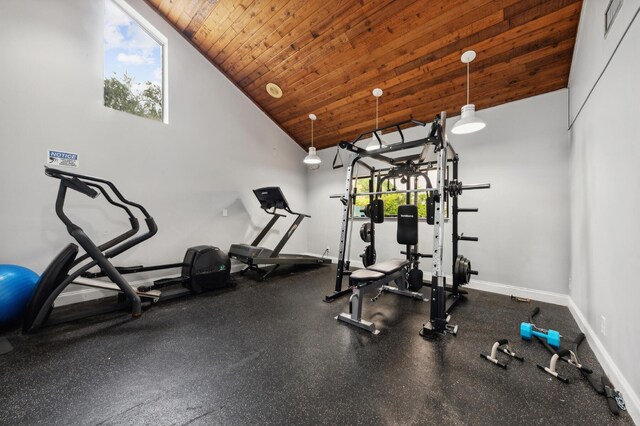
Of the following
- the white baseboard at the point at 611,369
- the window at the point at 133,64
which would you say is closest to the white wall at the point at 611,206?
the white baseboard at the point at 611,369

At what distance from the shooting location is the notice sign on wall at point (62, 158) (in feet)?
9.45

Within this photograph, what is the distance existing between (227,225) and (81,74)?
9.52ft

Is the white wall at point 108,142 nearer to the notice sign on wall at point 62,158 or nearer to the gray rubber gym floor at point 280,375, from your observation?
the notice sign on wall at point 62,158

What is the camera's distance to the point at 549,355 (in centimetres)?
193

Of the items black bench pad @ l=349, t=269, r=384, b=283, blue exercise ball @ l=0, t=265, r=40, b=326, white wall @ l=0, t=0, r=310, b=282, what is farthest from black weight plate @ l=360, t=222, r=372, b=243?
blue exercise ball @ l=0, t=265, r=40, b=326

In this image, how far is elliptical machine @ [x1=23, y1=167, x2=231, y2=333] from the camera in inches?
86.7

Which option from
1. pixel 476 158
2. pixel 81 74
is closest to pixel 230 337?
pixel 81 74

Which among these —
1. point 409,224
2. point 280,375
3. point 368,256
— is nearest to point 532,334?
point 409,224

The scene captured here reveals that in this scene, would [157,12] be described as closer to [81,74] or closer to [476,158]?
[81,74]

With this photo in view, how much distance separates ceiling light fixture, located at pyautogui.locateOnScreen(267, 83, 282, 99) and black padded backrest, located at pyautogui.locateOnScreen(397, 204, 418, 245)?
323 cm

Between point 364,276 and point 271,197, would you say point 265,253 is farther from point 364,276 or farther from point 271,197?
point 364,276

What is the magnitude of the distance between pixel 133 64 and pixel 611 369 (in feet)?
21.0

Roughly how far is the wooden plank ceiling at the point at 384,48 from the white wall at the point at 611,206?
1.48 ft

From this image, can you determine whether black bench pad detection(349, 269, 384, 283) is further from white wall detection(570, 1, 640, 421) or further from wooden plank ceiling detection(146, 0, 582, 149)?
wooden plank ceiling detection(146, 0, 582, 149)
